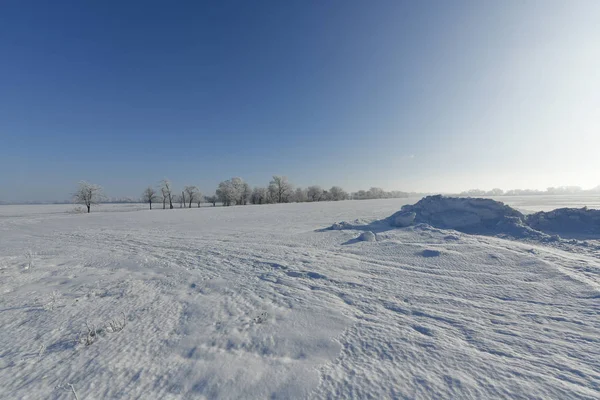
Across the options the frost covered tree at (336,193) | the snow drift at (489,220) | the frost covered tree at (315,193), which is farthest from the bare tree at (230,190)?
the snow drift at (489,220)

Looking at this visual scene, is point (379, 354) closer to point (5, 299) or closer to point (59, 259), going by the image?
point (5, 299)

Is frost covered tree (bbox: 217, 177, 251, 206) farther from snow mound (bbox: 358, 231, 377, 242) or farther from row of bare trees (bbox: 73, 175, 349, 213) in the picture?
snow mound (bbox: 358, 231, 377, 242)

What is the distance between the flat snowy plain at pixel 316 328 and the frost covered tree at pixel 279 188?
237ft

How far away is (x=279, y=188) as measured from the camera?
78562 millimetres

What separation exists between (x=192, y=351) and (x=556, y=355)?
4648 millimetres

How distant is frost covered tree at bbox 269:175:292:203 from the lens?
79.1 metres

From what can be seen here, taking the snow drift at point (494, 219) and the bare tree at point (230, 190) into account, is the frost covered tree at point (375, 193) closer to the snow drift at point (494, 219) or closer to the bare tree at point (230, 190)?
the bare tree at point (230, 190)

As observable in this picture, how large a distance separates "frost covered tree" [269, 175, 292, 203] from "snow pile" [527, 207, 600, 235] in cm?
7105

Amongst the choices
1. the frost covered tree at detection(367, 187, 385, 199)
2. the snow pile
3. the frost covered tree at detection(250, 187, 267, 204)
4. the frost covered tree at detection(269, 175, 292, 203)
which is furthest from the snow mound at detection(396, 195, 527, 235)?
the frost covered tree at detection(367, 187, 385, 199)

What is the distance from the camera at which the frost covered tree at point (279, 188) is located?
259 feet

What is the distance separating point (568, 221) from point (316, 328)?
458 inches

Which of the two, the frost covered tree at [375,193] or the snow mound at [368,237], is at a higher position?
the frost covered tree at [375,193]

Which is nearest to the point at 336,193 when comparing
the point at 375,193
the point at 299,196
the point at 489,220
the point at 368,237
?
the point at 299,196

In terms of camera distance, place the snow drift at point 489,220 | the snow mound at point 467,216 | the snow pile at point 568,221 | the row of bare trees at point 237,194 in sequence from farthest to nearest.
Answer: the row of bare trees at point 237,194, the snow mound at point 467,216, the snow drift at point 489,220, the snow pile at point 568,221
